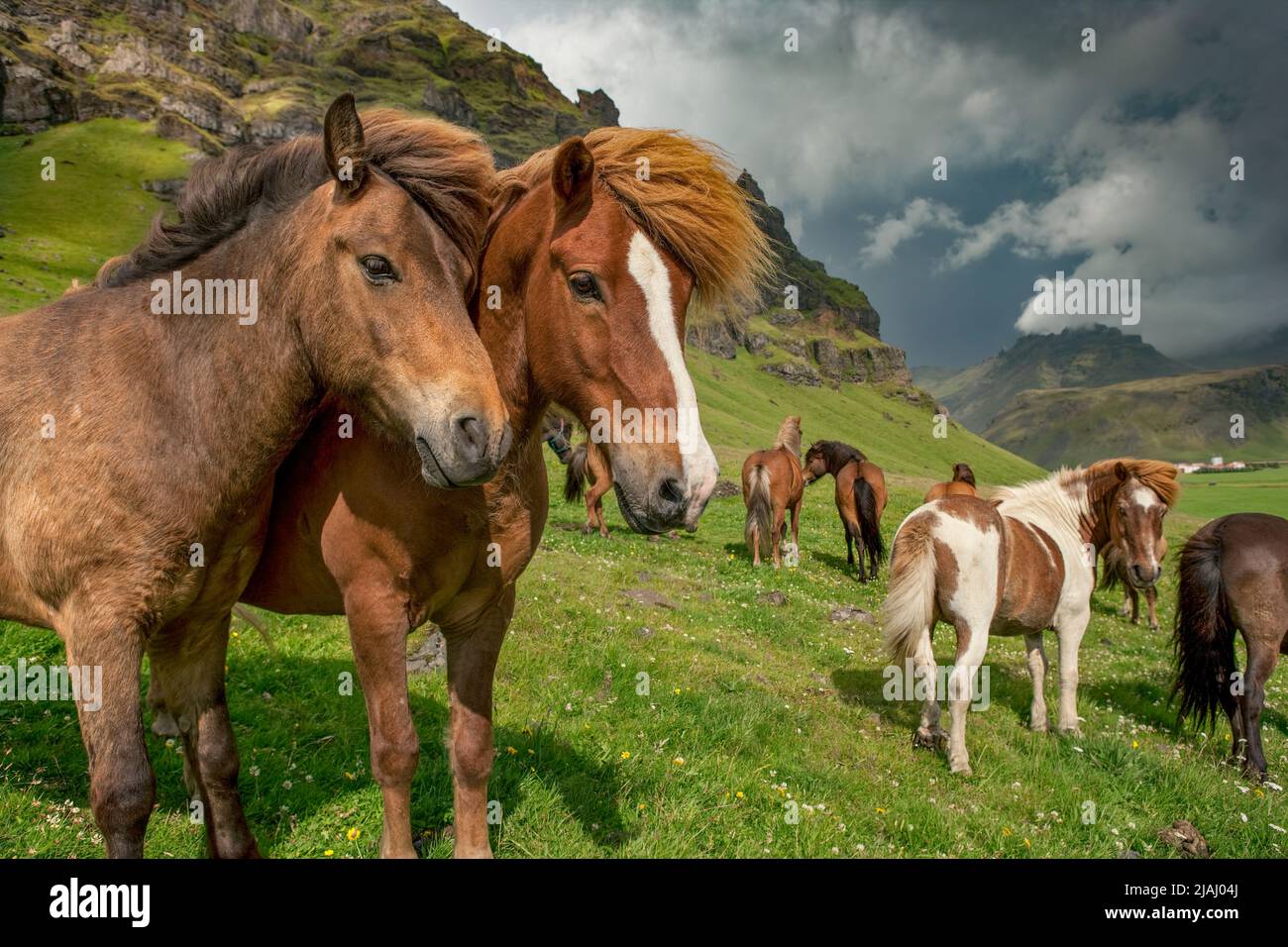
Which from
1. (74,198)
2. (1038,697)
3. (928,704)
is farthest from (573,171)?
(74,198)

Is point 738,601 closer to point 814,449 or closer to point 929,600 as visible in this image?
point 929,600

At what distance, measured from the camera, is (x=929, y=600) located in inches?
299

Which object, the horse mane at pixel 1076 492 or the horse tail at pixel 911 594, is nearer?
the horse tail at pixel 911 594

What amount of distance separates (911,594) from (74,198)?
Answer: 117 meters

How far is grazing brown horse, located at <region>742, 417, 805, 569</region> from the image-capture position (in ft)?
55.2

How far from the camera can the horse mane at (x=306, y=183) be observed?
10.2 ft

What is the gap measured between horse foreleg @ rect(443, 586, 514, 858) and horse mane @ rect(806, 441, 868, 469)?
16.9m

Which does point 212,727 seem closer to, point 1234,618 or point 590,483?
point 1234,618

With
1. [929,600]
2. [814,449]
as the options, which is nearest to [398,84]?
[814,449]

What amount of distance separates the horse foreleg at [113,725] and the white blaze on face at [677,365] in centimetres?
242

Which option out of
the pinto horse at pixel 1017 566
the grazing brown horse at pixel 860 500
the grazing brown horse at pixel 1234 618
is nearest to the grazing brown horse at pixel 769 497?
the grazing brown horse at pixel 860 500

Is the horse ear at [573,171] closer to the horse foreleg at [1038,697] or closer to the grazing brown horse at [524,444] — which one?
the grazing brown horse at [524,444]

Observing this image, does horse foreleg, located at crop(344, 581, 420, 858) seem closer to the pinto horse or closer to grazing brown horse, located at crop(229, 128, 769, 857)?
grazing brown horse, located at crop(229, 128, 769, 857)
